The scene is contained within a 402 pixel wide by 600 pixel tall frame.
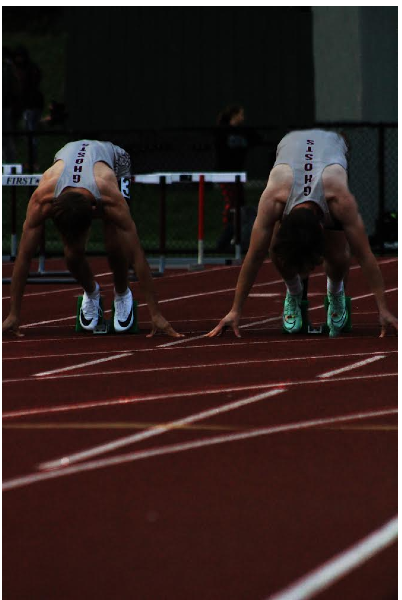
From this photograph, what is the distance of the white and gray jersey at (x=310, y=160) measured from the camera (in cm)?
973

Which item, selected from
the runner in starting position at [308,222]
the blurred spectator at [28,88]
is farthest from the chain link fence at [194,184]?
the runner in starting position at [308,222]

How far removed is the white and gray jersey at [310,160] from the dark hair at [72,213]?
1288 mm

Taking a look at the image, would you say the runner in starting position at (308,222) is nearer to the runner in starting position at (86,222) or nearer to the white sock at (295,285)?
the white sock at (295,285)

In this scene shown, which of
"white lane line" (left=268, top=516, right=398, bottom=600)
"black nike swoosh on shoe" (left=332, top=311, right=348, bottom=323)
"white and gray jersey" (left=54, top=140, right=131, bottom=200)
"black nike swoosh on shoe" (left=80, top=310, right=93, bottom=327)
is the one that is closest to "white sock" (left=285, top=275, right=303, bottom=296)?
"black nike swoosh on shoe" (left=332, top=311, right=348, bottom=323)

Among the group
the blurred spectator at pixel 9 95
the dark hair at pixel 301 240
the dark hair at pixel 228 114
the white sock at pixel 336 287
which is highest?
the blurred spectator at pixel 9 95

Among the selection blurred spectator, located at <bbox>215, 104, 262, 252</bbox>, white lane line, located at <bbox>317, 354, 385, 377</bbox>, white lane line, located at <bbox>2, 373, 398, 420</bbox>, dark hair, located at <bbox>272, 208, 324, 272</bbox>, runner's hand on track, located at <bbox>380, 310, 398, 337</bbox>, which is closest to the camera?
white lane line, located at <bbox>2, 373, 398, 420</bbox>

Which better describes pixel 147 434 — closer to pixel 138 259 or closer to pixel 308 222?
pixel 308 222

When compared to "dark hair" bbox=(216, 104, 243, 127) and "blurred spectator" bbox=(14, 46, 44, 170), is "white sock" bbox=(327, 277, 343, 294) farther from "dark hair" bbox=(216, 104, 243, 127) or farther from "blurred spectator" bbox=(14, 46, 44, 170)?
Result: "blurred spectator" bbox=(14, 46, 44, 170)

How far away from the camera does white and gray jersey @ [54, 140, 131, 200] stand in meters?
10.2

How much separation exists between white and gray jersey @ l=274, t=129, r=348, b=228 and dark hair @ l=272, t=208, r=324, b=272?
0.29 m

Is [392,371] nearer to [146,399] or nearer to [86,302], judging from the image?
[146,399]

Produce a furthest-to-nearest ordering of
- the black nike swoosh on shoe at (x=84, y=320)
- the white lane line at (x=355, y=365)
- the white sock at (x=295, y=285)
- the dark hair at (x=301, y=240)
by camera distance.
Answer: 1. the black nike swoosh on shoe at (x=84, y=320)
2. the white sock at (x=295, y=285)
3. the dark hair at (x=301, y=240)
4. the white lane line at (x=355, y=365)

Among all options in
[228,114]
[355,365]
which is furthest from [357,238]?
[228,114]

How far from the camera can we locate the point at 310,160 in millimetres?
9945
